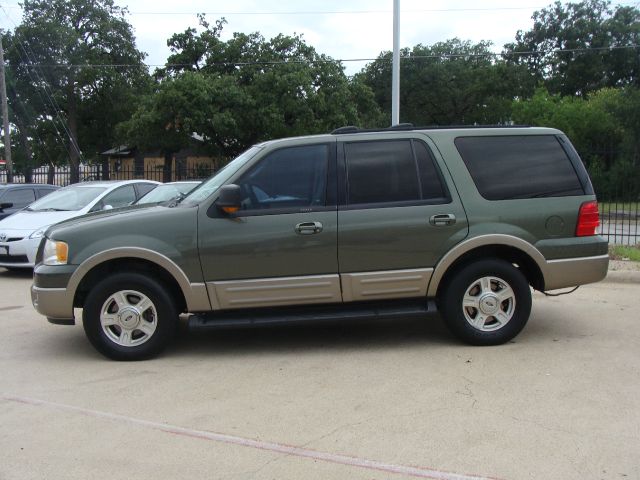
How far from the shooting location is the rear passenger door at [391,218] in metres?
5.49

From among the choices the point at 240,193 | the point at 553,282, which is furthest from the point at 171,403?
the point at 553,282

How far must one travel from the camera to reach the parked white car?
32.9 ft

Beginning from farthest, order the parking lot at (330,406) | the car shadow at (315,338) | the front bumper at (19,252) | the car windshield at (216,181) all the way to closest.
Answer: the front bumper at (19,252) → the car shadow at (315,338) → the car windshield at (216,181) → the parking lot at (330,406)

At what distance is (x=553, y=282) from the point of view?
5.77m

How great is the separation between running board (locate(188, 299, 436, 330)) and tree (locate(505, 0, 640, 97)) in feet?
178

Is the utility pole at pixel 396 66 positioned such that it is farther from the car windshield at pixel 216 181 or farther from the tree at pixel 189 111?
the tree at pixel 189 111

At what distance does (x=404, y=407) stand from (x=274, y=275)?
170 centimetres

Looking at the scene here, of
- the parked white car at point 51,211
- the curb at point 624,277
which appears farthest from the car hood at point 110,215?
the curb at point 624,277

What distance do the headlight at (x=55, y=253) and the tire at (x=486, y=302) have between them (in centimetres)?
343

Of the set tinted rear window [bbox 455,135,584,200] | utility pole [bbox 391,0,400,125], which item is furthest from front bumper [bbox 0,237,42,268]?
utility pole [bbox 391,0,400,125]

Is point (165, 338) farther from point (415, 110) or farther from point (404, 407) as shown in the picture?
point (415, 110)

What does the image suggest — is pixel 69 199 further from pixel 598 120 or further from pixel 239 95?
pixel 598 120

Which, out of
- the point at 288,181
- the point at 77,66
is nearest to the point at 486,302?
the point at 288,181

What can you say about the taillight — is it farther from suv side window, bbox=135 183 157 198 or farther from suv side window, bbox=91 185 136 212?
suv side window, bbox=135 183 157 198
